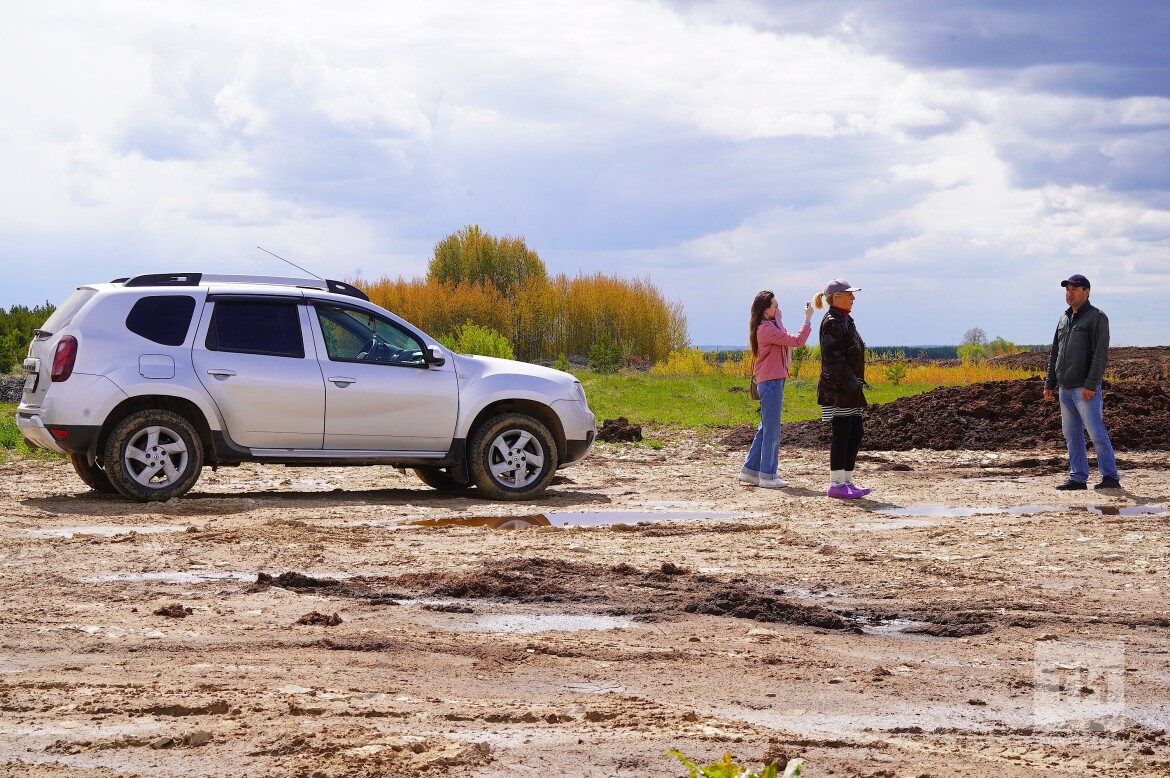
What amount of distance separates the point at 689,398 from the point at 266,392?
17.4 metres

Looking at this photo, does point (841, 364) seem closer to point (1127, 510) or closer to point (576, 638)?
point (1127, 510)

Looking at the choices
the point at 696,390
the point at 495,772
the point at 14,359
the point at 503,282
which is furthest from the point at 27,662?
the point at 503,282

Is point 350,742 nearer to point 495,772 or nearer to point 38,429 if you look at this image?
point 495,772

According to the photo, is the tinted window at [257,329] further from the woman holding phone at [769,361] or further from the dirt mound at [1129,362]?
the dirt mound at [1129,362]

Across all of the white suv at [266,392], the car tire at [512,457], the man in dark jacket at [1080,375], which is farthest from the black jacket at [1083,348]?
the car tire at [512,457]

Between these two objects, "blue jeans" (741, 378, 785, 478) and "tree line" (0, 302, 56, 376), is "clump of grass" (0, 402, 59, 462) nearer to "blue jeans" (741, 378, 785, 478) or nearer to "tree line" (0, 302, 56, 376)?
"blue jeans" (741, 378, 785, 478)

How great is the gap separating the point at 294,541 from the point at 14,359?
3042 centimetres

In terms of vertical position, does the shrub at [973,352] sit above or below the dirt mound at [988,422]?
above

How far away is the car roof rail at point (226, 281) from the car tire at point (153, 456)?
4.31 feet

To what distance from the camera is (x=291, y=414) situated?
1163 cm

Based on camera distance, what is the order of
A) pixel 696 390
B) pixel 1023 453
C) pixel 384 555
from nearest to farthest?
pixel 384 555, pixel 1023 453, pixel 696 390

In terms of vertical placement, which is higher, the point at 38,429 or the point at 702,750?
the point at 38,429

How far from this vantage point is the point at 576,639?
630cm

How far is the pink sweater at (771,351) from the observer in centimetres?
1288
